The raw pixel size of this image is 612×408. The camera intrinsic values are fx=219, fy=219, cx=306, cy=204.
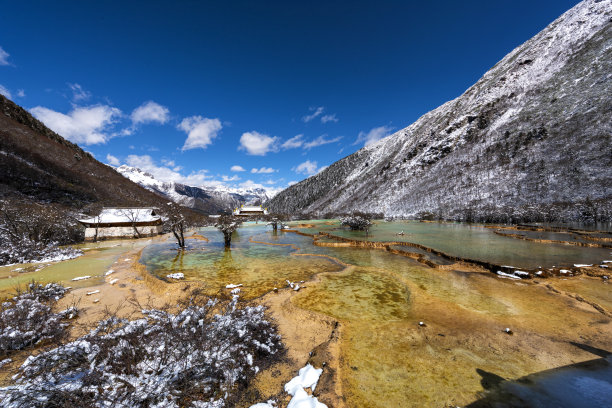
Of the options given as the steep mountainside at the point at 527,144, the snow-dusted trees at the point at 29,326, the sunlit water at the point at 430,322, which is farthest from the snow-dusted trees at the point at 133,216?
the steep mountainside at the point at 527,144

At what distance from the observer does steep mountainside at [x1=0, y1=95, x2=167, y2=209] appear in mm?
37969

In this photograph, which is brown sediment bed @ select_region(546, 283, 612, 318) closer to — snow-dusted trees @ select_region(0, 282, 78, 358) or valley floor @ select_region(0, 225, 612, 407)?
valley floor @ select_region(0, 225, 612, 407)

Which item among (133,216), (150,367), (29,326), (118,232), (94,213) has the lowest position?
(29,326)

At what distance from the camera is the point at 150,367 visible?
13.5ft

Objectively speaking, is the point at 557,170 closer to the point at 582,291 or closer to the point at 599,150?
the point at 599,150

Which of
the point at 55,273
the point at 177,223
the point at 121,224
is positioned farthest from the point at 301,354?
the point at 121,224

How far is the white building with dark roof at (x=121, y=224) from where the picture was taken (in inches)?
1178

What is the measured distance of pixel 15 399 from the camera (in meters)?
3.08

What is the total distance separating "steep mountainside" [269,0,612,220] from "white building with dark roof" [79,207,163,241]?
63693mm

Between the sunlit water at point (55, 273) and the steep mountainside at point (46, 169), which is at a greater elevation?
the steep mountainside at point (46, 169)

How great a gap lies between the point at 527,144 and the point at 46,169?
369ft

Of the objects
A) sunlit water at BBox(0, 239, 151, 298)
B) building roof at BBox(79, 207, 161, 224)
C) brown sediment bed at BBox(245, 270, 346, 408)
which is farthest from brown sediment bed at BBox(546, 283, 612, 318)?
building roof at BBox(79, 207, 161, 224)

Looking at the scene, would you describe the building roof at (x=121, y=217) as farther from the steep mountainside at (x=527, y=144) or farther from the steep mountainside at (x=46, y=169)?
the steep mountainside at (x=527, y=144)

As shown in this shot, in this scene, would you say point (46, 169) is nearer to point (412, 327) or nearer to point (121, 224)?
point (121, 224)
